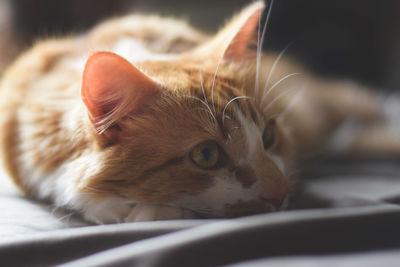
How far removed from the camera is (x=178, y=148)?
87 centimetres

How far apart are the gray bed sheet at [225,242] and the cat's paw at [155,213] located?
9 cm

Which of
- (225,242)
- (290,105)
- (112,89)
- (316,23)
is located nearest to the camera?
(225,242)

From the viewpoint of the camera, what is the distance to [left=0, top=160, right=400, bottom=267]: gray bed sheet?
63 centimetres

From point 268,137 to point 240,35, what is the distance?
30 cm

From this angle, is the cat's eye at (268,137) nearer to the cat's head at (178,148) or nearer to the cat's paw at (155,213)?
the cat's head at (178,148)

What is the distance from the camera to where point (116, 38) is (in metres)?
1.34

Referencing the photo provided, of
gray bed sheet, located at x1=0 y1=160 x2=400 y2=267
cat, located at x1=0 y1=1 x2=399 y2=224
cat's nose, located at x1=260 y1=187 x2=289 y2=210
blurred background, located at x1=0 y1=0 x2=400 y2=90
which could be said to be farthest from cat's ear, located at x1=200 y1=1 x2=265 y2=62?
blurred background, located at x1=0 y1=0 x2=400 y2=90

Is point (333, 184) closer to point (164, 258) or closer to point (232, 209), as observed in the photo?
point (232, 209)

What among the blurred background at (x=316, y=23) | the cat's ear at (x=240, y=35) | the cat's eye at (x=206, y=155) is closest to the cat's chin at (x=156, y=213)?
the cat's eye at (x=206, y=155)

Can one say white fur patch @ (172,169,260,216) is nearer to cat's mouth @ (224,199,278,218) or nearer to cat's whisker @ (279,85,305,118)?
cat's mouth @ (224,199,278,218)

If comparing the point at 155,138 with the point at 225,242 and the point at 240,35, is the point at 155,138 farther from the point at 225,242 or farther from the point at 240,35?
the point at 240,35

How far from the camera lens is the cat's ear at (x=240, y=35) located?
3.50 feet

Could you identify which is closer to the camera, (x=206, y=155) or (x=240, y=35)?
(x=206, y=155)

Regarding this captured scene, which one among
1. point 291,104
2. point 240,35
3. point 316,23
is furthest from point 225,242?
point 316,23
